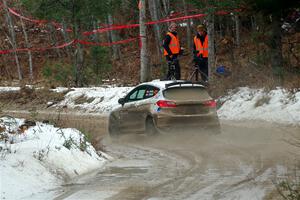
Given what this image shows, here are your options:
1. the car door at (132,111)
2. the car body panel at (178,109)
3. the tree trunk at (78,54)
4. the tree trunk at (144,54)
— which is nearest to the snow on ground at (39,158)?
the car body panel at (178,109)

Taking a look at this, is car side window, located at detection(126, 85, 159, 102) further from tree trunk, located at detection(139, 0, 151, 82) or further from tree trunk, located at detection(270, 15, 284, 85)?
tree trunk, located at detection(139, 0, 151, 82)

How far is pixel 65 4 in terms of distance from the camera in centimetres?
2789

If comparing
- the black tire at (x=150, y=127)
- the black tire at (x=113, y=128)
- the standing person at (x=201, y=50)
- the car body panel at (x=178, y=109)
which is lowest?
the black tire at (x=113, y=128)

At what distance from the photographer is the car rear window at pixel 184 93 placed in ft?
48.0

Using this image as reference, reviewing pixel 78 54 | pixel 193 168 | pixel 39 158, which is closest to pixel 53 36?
pixel 78 54

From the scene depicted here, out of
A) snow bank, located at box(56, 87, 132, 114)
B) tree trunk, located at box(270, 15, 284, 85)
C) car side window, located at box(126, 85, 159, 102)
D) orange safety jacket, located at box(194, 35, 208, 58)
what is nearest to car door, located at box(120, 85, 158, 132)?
car side window, located at box(126, 85, 159, 102)

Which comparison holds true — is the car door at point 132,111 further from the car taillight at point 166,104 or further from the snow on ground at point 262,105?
the snow on ground at point 262,105

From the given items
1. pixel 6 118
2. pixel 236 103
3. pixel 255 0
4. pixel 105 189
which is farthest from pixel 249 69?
pixel 255 0

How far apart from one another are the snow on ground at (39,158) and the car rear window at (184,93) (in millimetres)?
3649

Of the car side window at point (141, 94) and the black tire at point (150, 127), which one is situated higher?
the car side window at point (141, 94)

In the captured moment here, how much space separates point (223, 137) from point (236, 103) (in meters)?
4.71

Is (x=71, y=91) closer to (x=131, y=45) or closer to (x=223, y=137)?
(x=223, y=137)

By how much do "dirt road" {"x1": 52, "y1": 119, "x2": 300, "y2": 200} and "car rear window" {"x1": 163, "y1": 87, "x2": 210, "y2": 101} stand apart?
0.92 metres

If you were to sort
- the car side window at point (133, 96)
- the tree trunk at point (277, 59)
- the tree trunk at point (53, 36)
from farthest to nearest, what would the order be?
the tree trunk at point (53, 36) → the tree trunk at point (277, 59) → the car side window at point (133, 96)
